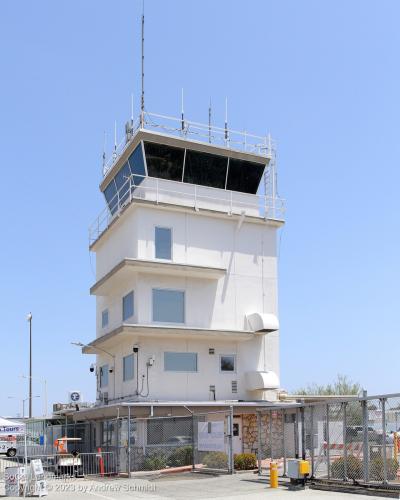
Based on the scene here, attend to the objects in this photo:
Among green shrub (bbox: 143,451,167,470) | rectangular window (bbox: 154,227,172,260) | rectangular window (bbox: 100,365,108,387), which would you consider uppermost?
rectangular window (bbox: 154,227,172,260)

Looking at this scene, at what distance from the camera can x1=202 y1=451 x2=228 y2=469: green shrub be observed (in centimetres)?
2723

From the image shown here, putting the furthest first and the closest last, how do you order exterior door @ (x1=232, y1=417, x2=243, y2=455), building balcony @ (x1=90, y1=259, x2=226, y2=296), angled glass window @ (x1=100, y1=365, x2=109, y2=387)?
angled glass window @ (x1=100, y1=365, x2=109, y2=387) → exterior door @ (x1=232, y1=417, x2=243, y2=455) → building balcony @ (x1=90, y1=259, x2=226, y2=296)

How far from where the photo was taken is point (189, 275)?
34.2 m

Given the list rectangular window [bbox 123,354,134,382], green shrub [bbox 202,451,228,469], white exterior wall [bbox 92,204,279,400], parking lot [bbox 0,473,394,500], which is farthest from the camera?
rectangular window [bbox 123,354,134,382]

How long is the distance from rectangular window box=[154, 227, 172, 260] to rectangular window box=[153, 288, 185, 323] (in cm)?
170

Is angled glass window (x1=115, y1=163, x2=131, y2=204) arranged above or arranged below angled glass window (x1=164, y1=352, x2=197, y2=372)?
above

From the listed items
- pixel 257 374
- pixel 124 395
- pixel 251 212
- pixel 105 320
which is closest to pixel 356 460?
pixel 257 374

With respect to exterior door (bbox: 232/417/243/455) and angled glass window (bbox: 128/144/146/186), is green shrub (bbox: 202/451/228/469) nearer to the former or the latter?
exterior door (bbox: 232/417/243/455)

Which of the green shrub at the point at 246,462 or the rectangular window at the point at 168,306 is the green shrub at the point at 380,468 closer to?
the green shrub at the point at 246,462

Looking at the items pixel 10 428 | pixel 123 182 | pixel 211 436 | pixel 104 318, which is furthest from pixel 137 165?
pixel 10 428

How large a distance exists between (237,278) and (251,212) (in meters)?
3.71

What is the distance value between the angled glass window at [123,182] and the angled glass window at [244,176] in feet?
17.1

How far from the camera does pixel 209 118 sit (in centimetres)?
3881

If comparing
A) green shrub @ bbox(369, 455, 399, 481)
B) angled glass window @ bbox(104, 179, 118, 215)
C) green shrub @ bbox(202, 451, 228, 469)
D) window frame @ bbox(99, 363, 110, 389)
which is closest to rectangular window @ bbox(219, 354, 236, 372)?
window frame @ bbox(99, 363, 110, 389)
